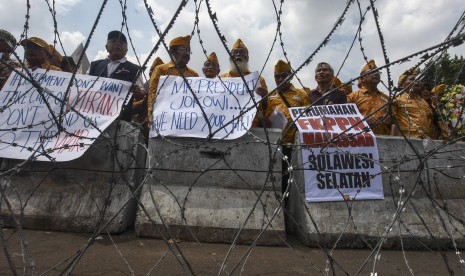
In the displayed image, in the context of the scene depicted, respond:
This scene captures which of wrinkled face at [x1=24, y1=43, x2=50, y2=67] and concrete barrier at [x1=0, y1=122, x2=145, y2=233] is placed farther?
wrinkled face at [x1=24, y1=43, x2=50, y2=67]

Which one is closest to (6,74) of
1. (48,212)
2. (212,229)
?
(48,212)

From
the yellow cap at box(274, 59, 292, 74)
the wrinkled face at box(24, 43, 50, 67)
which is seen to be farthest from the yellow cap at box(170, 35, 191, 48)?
the wrinkled face at box(24, 43, 50, 67)

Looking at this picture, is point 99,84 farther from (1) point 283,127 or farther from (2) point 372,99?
(2) point 372,99

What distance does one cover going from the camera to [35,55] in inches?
187

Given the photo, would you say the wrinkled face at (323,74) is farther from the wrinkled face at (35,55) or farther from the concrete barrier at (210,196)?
the wrinkled face at (35,55)

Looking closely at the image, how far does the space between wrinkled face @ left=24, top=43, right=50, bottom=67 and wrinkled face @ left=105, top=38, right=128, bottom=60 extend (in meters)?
0.80

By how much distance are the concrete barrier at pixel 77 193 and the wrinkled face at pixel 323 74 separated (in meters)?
2.71

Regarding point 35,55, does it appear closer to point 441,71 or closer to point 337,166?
point 337,166

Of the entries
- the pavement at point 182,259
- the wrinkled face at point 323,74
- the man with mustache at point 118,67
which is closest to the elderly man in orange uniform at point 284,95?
the wrinkled face at point 323,74

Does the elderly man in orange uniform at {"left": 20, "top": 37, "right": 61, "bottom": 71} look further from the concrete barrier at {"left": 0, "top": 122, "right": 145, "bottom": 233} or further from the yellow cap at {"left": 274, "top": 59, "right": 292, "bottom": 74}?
the yellow cap at {"left": 274, "top": 59, "right": 292, "bottom": 74}

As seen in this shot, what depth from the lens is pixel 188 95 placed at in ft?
14.4

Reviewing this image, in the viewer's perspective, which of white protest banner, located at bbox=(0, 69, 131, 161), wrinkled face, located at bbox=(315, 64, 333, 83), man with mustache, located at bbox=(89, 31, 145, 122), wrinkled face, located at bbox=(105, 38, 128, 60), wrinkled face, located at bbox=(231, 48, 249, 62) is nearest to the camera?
white protest banner, located at bbox=(0, 69, 131, 161)

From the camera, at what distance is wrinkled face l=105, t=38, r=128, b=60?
5091mm

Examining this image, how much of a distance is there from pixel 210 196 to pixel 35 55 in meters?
3.03
